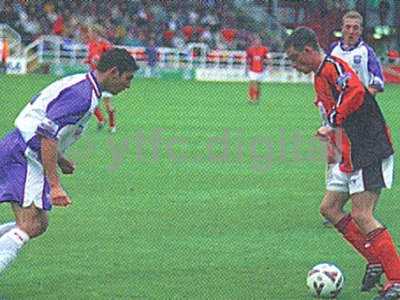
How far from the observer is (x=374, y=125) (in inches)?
352

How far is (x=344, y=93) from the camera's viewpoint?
28.8 feet

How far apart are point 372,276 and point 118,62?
257 cm

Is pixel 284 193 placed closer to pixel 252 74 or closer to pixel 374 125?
pixel 374 125

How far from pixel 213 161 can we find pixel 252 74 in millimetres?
15737

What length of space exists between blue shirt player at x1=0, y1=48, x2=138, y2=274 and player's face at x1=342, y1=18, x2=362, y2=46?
4.42 m

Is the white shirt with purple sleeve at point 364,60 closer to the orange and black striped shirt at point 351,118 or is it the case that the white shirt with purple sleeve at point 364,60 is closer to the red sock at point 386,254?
the orange and black striped shirt at point 351,118

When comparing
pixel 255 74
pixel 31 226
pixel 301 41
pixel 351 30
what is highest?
pixel 301 41

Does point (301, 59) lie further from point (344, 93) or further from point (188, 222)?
point (188, 222)

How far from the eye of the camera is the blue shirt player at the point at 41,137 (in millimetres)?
8117

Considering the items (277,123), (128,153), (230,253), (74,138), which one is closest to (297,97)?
(277,123)

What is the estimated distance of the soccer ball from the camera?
351 inches

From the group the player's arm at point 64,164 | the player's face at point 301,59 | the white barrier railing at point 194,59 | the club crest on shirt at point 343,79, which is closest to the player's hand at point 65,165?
the player's arm at point 64,164

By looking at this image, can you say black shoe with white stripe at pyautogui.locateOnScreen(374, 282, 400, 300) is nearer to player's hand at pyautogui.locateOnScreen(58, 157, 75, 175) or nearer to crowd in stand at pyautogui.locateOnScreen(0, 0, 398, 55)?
player's hand at pyautogui.locateOnScreen(58, 157, 75, 175)

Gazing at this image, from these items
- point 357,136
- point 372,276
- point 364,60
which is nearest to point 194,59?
point 364,60
